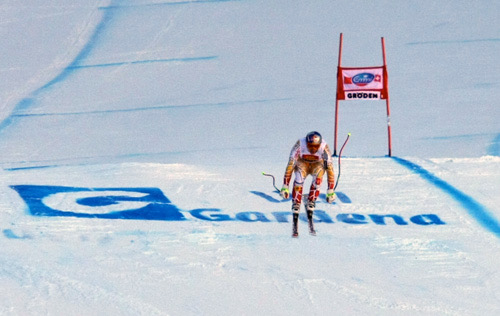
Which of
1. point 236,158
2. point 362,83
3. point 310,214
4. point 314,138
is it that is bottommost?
point 310,214

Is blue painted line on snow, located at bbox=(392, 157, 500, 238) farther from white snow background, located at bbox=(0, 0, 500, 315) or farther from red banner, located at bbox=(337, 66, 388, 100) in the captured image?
red banner, located at bbox=(337, 66, 388, 100)

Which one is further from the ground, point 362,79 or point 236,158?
point 362,79

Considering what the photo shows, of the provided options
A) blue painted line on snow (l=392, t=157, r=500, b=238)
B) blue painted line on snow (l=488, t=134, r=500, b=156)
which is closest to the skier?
blue painted line on snow (l=392, t=157, r=500, b=238)

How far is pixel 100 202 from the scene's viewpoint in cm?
926

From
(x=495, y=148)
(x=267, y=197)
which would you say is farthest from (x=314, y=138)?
(x=495, y=148)

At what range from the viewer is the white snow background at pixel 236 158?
7105mm

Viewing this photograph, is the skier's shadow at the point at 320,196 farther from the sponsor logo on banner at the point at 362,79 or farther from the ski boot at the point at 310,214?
the sponsor logo on banner at the point at 362,79

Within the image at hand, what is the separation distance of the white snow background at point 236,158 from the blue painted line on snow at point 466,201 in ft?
0.11

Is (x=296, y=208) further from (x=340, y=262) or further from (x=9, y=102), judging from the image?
(x=9, y=102)

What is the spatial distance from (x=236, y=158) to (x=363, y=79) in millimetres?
2127

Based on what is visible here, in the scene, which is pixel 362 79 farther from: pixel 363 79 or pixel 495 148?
pixel 495 148

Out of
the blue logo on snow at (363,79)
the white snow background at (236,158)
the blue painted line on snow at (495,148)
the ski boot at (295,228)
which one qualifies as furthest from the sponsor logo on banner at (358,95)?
the ski boot at (295,228)

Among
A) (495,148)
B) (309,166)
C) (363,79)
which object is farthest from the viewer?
(495,148)

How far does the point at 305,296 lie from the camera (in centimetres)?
689
